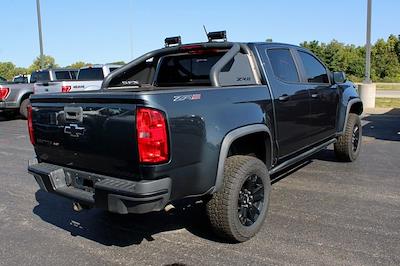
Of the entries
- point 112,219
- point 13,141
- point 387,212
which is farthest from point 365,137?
point 13,141

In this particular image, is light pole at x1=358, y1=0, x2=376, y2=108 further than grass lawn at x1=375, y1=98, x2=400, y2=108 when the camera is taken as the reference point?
No

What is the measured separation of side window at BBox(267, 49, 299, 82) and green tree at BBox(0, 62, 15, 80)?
2877 inches

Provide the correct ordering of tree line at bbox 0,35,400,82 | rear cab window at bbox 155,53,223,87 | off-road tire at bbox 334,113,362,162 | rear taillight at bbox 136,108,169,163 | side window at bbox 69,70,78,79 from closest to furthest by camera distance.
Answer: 1. rear taillight at bbox 136,108,169,163
2. rear cab window at bbox 155,53,223,87
3. off-road tire at bbox 334,113,362,162
4. side window at bbox 69,70,78,79
5. tree line at bbox 0,35,400,82

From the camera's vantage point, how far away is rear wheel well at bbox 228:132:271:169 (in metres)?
4.41

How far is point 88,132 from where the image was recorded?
3619 mm

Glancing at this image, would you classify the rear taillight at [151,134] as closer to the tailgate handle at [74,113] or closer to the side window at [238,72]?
the tailgate handle at [74,113]

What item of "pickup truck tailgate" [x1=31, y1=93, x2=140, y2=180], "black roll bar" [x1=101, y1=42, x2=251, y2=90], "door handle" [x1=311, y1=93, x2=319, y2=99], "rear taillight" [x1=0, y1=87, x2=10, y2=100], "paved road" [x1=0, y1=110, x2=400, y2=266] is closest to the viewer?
"pickup truck tailgate" [x1=31, y1=93, x2=140, y2=180]

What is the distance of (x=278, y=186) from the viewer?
19.5 ft

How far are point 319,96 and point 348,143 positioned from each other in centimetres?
158

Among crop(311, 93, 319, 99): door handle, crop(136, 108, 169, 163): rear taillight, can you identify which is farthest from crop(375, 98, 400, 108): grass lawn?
crop(136, 108, 169, 163): rear taillight

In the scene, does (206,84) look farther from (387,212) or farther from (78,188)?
(387,212)

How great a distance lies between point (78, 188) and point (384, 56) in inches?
2202

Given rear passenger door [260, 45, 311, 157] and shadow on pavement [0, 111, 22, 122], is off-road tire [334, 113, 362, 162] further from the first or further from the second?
shadow on pavement [0, 111, 22, 122]

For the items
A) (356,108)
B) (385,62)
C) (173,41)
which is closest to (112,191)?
(173,41)
